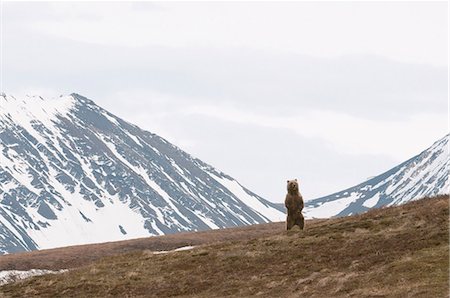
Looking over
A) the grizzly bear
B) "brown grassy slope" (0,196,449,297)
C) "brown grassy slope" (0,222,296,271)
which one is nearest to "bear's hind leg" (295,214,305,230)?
the grizzly bear

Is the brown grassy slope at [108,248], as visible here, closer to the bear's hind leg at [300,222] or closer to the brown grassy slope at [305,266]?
the bear's hind leg at [300,222]

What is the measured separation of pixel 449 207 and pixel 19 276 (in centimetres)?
2712

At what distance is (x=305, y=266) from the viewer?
42.4m

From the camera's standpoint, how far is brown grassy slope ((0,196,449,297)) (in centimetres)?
3778

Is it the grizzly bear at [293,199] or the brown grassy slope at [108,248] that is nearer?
the grizzly bear at [293,199]

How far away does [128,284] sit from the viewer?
4347 cm

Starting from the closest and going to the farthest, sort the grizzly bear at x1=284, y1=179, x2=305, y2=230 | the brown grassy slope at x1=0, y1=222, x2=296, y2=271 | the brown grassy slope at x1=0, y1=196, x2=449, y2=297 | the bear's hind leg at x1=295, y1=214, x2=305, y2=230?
1. the brown grassy slope at x1=0, y1=196, x2=449, y2=297
2. the grizzly bear at x1=284, y1=179, x2=305, y2=230
3. the bear's hind leg at x1=295, y1=214, x2=305, y2=230
4. the brown grassy slope at x1=0, y1=222, x2=296, y2=271

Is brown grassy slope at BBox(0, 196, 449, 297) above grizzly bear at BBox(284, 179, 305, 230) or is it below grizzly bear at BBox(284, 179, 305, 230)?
below

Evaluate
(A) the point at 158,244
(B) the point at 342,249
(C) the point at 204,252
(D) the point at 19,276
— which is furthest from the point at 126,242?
(B) the point at 342,249

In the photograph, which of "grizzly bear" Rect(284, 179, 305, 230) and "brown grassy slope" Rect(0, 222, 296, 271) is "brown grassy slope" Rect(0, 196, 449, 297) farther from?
"brown grassy slope" Rect(0, 222, 296, 271)

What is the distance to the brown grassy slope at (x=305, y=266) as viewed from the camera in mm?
37781

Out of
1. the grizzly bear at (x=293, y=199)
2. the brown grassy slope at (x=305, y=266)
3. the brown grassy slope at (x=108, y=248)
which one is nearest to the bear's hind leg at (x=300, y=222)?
the grizzly bear at (x=293, y=199)

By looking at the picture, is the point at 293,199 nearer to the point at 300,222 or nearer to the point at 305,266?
the point at 300,222

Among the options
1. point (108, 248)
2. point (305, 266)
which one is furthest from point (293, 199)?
point (108, 248)
